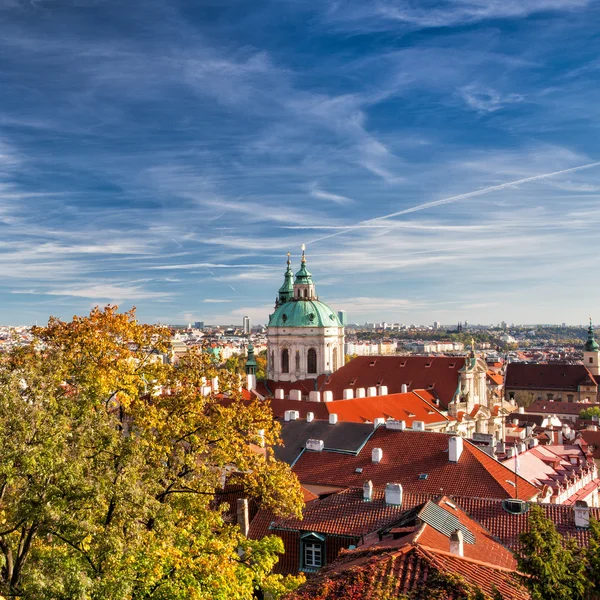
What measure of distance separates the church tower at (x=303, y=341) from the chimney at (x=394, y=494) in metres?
58.5

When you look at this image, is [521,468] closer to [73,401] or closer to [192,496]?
[192,496]

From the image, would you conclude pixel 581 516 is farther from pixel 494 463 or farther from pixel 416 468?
pixel 416 468

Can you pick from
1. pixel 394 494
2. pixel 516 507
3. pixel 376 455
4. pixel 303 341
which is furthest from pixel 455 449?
pixel 303 341

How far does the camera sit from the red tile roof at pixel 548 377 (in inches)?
4688

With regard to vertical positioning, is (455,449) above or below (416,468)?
above

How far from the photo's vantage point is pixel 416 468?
115ft

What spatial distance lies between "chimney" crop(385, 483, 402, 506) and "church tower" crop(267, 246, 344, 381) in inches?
2305

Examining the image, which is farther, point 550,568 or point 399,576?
point 399,576

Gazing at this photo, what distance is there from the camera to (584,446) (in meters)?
55.1

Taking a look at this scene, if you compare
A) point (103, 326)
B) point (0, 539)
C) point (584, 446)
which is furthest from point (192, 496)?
point (584, 446)

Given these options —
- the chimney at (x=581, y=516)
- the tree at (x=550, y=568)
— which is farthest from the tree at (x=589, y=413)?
the tree at (x=550, y=568)

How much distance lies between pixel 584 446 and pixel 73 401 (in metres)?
46.1

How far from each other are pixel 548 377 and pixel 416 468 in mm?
94376

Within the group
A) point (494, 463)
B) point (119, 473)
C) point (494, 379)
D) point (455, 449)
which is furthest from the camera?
point (494, 379)
